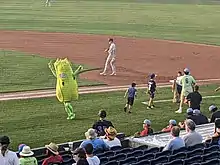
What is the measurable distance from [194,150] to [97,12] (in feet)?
157

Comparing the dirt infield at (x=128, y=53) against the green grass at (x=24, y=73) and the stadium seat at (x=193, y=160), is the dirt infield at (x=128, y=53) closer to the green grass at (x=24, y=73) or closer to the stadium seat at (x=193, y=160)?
the green grass at (x=24, y=73)

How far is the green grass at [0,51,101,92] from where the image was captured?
24281 mm

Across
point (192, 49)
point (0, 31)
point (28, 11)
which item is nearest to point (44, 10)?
point (28, 11)

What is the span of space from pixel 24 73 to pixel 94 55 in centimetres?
730

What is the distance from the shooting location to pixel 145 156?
11977 mm

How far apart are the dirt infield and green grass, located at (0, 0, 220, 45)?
3.38 metres

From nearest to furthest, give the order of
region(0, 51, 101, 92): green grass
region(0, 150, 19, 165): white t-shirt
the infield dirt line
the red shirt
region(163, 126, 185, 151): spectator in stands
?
1. region(0, 150, 19, 165): white t-shirt
2. the red shirt
3. region(163, 126, 185, 151): spectator in stands
4. the infield dirt line
5. region(0, 51, 101, 92): green grass

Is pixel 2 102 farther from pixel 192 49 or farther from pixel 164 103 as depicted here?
pixel 192 49

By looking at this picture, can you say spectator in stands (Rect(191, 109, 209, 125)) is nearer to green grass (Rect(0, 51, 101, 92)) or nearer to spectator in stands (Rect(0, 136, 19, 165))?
spectator in stands (Rect(0, 136, 19, 165))

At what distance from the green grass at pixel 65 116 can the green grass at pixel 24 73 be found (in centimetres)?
236

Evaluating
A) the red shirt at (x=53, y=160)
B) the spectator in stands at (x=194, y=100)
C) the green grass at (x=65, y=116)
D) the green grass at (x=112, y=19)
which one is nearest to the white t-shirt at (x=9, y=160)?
the red shirt at (x=53, y=160)

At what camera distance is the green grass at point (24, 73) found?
24.3m

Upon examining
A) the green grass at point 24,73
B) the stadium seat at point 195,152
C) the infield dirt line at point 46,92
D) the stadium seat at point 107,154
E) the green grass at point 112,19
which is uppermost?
the green grass at point 112,19

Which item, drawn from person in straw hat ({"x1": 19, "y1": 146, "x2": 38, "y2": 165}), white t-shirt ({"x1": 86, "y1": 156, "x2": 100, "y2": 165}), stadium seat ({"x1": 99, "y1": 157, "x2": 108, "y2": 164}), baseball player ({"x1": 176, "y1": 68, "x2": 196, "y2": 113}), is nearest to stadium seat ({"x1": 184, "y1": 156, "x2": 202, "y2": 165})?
stadium seat ({"x1": 99, "y1": 157, "x2": 108, "y2": 164})
